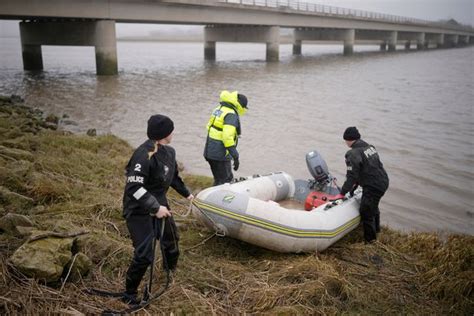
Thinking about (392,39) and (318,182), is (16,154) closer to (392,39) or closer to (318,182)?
(318,182)

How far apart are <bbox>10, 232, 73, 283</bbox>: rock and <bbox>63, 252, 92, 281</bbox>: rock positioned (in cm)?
6

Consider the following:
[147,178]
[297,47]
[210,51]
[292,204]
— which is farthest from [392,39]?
[147,178]

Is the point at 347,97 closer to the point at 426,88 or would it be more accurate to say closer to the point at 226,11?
the point at 426,88

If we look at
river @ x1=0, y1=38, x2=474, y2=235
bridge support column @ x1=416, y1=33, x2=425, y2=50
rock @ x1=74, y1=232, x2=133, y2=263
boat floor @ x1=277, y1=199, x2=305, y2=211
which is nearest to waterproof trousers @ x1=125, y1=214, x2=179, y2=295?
rock @ x1=74, y1=232, x2=133, y2=263

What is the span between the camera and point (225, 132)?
19.5ft

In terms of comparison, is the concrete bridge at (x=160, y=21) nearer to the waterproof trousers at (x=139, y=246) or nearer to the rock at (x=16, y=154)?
the rock at (x=16, y=154)

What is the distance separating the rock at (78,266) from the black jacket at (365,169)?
322 cm

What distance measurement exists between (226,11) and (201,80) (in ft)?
35.1

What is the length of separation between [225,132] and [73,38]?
81.5 feet

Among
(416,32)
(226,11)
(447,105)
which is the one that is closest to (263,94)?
(447,105)

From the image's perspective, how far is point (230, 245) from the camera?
536 cm

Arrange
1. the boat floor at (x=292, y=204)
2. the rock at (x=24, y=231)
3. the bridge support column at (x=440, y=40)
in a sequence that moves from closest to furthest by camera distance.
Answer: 1. the rock at (x=24, y=231)
2. the boat floor at (x=292, y=204)
3. the bridge support column at (x=440, y=40)

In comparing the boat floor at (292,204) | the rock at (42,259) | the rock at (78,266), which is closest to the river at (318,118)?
the boat floor at (292,204)

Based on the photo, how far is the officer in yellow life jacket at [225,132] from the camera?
596cm
